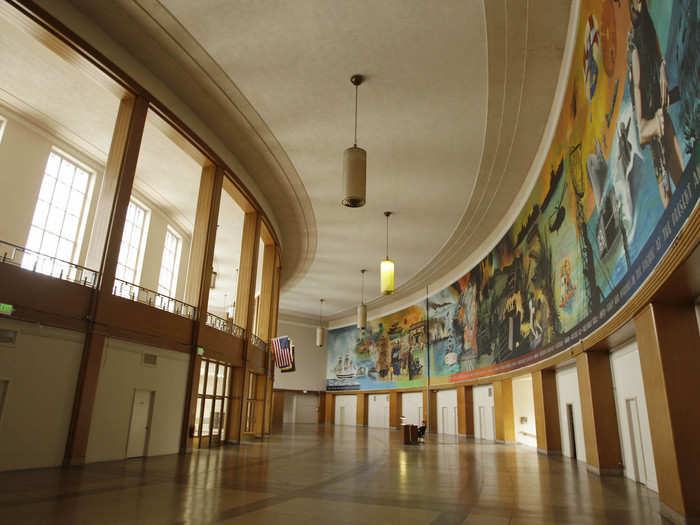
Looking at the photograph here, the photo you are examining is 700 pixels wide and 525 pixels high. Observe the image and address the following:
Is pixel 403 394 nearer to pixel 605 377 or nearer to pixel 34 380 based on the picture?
→ pixel 605 377

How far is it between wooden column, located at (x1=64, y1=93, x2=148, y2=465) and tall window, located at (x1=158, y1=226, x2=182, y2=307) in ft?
24.0

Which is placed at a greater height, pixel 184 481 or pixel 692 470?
pixel 692 470

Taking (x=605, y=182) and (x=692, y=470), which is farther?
(x=605, y=182)

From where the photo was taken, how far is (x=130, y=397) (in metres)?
9.13

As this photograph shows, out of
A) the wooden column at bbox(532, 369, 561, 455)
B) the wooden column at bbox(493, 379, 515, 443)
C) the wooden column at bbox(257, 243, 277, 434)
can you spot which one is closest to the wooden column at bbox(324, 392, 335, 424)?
the wooden column at bbox(257, 243, 277, 434)

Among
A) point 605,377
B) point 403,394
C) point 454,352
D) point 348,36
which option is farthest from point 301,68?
point 403,394

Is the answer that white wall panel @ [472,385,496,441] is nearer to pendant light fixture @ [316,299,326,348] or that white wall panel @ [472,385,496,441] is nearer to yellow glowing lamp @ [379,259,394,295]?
yellow glowing lamp @ [379,259,394,295]

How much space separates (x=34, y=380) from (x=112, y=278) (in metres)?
2.13

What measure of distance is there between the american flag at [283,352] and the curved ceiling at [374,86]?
4.75m

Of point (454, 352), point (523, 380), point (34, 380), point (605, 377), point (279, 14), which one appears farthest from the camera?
point (454, 352)

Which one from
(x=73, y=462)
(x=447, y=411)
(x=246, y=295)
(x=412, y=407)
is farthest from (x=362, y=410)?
(x=73, y=462)

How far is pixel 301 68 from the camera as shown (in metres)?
9.47

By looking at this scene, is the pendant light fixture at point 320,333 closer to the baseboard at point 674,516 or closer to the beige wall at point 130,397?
the beige wall at point 130,397

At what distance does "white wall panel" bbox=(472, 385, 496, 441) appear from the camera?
17.9 metres
